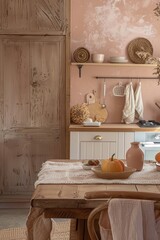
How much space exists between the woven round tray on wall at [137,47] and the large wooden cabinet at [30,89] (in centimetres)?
91

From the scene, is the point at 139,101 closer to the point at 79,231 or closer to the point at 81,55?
the point at 81,55

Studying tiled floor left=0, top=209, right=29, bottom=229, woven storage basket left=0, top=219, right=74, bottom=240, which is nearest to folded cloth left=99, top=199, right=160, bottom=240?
woven storage basket left=0, top=219, right=74, bottom=240

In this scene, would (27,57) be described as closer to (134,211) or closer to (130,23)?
(130,23)

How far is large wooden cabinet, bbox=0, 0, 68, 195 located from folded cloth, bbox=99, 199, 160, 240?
105 inches

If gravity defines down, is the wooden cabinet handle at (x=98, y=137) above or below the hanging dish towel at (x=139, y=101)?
below

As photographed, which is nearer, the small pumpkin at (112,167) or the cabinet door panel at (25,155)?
the small pumpkin at (112,167)

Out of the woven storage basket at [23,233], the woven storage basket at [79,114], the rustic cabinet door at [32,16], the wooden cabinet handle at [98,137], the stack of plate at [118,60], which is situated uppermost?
the rustic cabinet door at [32,16]

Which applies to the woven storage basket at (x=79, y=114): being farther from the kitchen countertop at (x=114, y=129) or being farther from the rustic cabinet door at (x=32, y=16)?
the rustic cabinet door at (x=32, y=16)

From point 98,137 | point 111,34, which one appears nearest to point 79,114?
point 98,137

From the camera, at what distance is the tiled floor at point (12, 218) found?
153 inches

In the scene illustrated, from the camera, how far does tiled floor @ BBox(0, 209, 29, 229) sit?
3.88m

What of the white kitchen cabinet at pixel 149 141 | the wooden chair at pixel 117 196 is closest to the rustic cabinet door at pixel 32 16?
the white kitchen cabinet at pixel 149 141

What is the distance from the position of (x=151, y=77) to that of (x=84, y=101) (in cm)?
82

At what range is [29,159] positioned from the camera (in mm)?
4348
